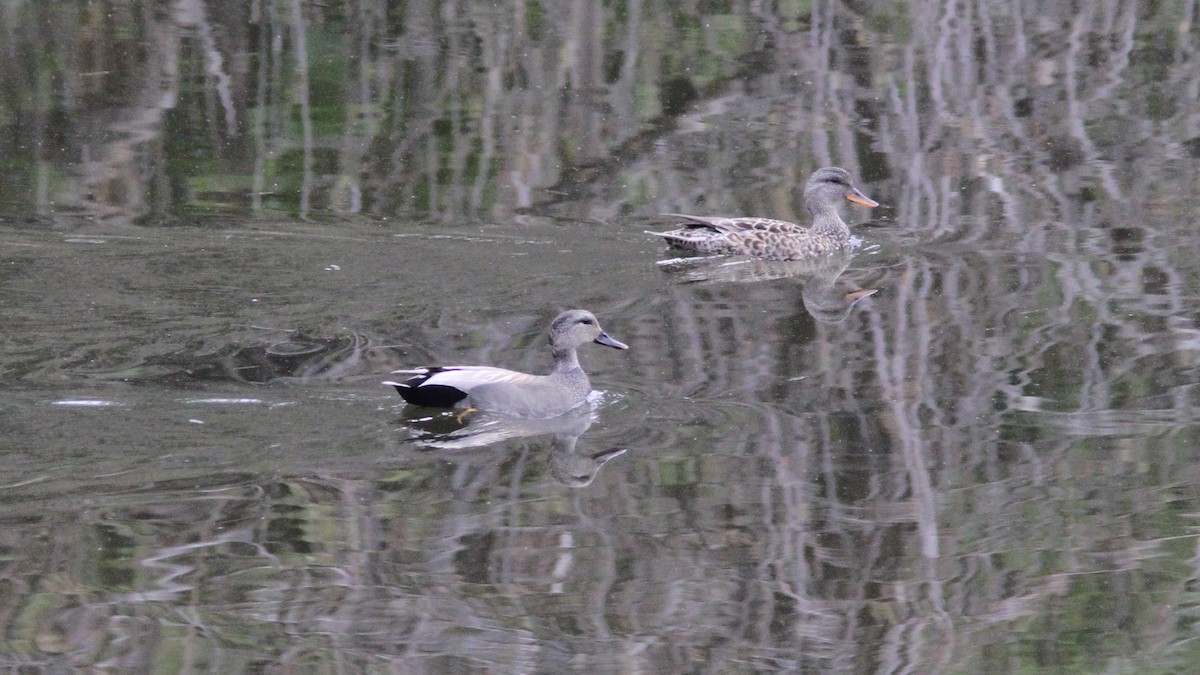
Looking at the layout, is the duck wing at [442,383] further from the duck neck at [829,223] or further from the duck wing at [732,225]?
the duck neck at [829,223]

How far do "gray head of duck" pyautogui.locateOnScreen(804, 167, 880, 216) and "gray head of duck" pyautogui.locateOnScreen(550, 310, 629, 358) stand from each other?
350cm

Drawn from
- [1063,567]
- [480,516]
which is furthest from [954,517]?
Result: [480,516]

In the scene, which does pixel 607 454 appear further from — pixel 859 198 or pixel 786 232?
pixel 859 198

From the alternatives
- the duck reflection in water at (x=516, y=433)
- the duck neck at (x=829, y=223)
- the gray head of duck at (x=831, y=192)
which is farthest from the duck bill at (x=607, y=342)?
the gray head of duck at (x=831, y=192)

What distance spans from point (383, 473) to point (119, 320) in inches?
108

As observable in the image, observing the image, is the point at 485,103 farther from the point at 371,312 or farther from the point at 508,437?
the point at 508,437

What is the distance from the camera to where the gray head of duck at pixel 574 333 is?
837 cm

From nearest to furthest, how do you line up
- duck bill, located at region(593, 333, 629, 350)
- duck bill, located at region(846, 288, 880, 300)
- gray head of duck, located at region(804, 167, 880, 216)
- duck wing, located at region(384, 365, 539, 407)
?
duck wing, located at region(384, 365, 539, 407)
duck bill, located at region(593, 333, 629, 350)
duck bill, located at region(846, 288, 880, 300)
gray head of duck, located at region(804, 167, 880, 216)

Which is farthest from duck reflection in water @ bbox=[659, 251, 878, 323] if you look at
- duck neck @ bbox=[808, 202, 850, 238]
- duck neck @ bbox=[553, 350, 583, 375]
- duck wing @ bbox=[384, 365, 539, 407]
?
duck wing @ bbox=[384, 365, 539, 407]

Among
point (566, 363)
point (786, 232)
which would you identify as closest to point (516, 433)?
point (566, 363)

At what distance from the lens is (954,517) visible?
6.70m

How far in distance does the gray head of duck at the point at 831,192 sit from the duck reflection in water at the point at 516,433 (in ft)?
12.9

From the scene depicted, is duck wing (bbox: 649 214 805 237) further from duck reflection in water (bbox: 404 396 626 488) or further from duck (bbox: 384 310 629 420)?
duck reflection in water (bbox: 404 396 626 488)

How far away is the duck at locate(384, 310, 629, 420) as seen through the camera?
25.9 feet
